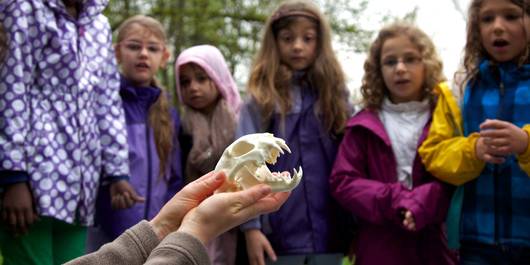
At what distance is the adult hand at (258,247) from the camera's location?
12.0 feet

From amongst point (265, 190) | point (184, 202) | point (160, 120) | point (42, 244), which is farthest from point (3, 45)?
point (265, 190)

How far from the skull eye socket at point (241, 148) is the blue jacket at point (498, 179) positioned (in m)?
1.54

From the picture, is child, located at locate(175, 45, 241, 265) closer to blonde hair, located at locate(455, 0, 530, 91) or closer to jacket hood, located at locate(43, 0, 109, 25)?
jacket hood, located at locate(43, 0, 109, 25)

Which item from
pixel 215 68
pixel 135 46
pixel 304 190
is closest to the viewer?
pixel 304 190

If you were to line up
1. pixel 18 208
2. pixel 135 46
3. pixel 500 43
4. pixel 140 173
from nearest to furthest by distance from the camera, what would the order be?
1. pixel 18 208
2. pixel 500 43
3. pixel 140 173
4. pixel 135 46

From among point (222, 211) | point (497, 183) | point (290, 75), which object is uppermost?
point (290, 75)

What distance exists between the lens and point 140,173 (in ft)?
13.3

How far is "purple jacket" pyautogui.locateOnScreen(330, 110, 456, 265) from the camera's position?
335cm

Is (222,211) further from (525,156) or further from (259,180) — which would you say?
(525,156)

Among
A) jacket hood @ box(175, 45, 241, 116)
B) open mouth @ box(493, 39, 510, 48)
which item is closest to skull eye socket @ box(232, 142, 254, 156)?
open mouth @ box(493, 39, 510, 48)

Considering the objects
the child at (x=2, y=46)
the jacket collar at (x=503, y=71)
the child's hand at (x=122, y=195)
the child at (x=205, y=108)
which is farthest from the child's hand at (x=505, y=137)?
the child at (x=2, y=46)

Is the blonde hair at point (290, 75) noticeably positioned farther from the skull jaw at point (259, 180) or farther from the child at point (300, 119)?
the skull jaw at point (259, 180)

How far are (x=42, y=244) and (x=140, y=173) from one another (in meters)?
0.85

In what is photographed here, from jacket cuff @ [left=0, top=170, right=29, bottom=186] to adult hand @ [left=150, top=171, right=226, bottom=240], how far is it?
1433 millimetres
